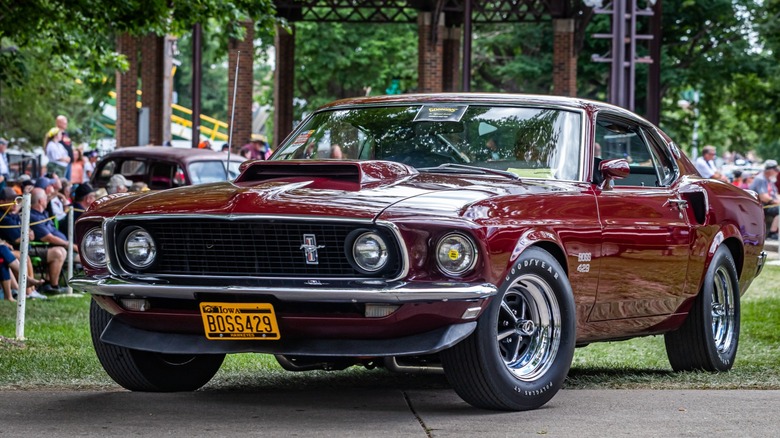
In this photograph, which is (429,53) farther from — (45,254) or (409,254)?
(409,254)

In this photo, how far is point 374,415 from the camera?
662cm

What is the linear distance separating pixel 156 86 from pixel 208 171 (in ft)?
63.8

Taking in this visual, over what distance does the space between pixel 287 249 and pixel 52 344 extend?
174 inches

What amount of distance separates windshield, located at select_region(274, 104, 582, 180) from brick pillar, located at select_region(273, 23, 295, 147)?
3684 cm

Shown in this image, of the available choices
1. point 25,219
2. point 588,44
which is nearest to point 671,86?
point 588,44

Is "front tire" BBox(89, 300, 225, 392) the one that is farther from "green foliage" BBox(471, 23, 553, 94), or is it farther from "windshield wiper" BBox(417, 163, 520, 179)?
"green foliage" BBox(471, 23, 553, 94)

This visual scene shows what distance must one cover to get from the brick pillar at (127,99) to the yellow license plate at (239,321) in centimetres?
3260

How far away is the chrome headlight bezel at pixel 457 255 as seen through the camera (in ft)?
20.5

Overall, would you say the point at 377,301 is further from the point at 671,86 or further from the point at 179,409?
the point at 671,86

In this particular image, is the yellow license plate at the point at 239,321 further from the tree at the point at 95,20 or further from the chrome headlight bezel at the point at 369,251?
the tree at the point at 95,20

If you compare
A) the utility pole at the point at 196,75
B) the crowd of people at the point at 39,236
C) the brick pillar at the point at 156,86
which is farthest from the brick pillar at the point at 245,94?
the crowd of people at the point at 39,236

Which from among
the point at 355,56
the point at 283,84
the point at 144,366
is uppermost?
the point at 355,56

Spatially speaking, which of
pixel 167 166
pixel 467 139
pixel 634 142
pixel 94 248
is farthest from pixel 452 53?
pixel 94 248

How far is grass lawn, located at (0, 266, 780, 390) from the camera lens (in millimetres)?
8094
